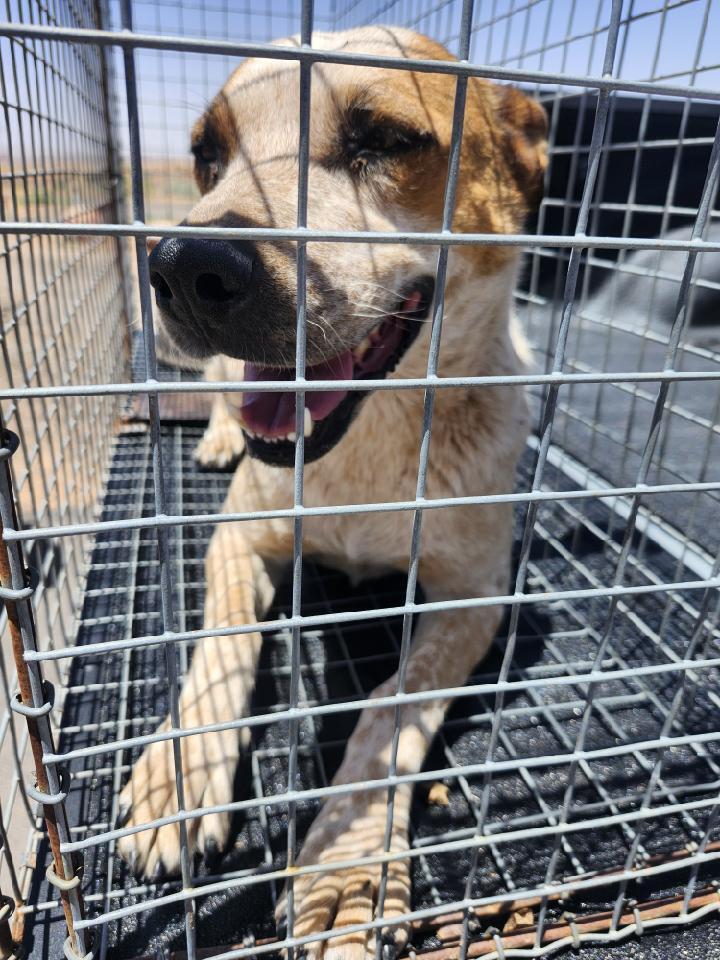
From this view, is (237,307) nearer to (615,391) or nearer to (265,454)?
(265,454)

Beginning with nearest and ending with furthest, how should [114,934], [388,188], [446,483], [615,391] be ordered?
[114,934]
[388,188]
[446,483]
[615,391]

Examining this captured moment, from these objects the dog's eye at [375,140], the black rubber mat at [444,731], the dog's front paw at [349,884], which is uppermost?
the dog's eye at [375,140]

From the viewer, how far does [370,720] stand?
4.00ft

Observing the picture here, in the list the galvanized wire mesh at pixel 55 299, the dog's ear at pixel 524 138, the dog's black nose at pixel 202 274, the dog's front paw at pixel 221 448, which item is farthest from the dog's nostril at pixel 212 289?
the dog's front paw at pixel 221 448

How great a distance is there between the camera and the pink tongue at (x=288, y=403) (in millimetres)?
1164

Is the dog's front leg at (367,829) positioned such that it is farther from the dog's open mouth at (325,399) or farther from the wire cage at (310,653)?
the dog's open mouth at (325,399)

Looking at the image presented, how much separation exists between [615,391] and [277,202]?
2.58 metres

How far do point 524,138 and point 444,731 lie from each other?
127 cm

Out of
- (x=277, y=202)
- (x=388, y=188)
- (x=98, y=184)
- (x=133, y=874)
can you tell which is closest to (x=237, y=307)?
(x=277, y=202)

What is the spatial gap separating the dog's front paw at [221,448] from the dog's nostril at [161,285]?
144cm

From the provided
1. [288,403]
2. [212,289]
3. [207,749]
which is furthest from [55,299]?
[207,749]

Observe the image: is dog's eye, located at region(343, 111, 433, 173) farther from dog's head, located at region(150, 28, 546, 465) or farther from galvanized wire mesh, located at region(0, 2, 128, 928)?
galvanized wire mesh, located at region(0, 2, 128, 928)

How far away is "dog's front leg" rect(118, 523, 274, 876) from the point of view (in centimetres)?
108

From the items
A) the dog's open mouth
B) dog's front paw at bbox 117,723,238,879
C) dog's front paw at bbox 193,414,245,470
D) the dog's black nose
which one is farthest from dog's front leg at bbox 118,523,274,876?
dog's front paw at bbox 193,414,245,470
